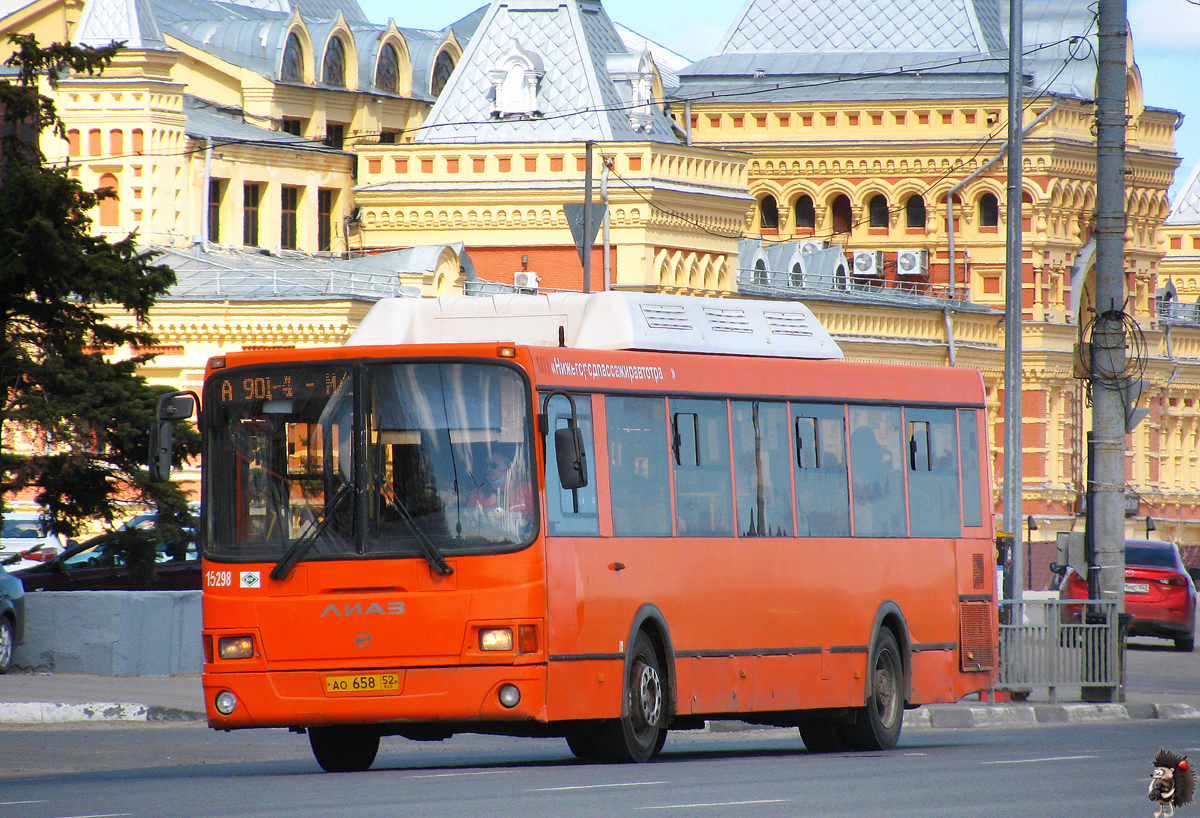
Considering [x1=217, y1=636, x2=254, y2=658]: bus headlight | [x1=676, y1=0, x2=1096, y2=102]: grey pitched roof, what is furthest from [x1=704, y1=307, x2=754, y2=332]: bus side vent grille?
[x1=676, y1=0, x2=1096, y2=102]: grey pitched roof

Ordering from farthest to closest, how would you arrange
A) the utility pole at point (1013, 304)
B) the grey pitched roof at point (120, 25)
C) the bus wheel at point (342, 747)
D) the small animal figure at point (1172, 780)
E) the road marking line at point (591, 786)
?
the grey pitched roof at point (120, 25) → the utility pole at point (1013, 304) → the bus wheel at point (342, 747) → the road marking line at point (591, 786) → the small animal figure at point (1172, 780)

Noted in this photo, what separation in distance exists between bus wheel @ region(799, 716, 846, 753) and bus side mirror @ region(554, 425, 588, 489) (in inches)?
183

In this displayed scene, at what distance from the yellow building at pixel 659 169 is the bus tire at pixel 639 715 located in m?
26.7

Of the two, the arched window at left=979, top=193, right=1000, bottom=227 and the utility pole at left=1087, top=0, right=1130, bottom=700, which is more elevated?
the arched window at left=979, top=193, right=1000, bottom=227

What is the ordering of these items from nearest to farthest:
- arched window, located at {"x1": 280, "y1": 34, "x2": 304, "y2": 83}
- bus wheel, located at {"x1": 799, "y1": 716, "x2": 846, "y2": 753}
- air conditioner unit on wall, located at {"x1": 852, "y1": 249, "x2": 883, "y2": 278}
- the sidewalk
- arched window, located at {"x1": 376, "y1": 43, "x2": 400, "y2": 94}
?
1. bus wheel, located at {"x1": 799, "y1": 716, "x2": 846, "y2": 753}
2. the sidewalk
3. arched window, located at {"x1": 280, "y1": 34, "x2": 304, "y2": 83}
4. arched window, located at {"x1": 376, "y1": 43, "x2": 400, "y2": 94}
5. air conditioner unit on wall, located at {"x1": 852, "y1": 249, "x2": 883, "y2": 278}

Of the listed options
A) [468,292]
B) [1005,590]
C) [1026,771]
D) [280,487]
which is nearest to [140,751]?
[280,487]

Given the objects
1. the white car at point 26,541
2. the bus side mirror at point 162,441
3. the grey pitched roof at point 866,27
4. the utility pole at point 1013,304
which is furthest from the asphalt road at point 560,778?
the grey pitched roof at point 866,27

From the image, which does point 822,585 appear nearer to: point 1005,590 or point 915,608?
point 915,608

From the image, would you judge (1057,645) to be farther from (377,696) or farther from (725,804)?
(725,804)

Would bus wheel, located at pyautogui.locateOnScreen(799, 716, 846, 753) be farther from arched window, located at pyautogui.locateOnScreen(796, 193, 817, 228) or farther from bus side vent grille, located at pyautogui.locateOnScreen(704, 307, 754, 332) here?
arched window, located at pyautogui.locateOnScreen(796, 193, 817, 228)

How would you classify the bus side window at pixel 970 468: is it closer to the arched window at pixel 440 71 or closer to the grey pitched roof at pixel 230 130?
the grey pitched roof at pixel 230 130

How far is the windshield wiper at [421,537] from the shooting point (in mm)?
Answer: 14609

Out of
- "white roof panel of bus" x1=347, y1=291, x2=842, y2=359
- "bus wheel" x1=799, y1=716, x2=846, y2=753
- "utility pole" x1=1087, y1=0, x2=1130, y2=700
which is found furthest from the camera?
"utility pole" x1=1087, y1=0, x2=1130, y2=700

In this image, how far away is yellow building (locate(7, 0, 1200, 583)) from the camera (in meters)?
48.5
